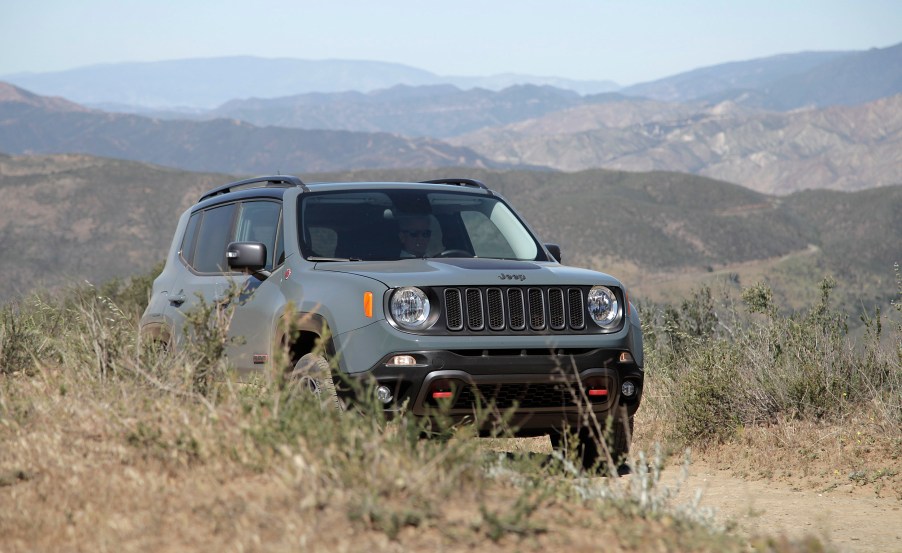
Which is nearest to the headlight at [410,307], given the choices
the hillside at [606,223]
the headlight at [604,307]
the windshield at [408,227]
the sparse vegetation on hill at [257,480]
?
the sparse vegetation on hill at [257,480]

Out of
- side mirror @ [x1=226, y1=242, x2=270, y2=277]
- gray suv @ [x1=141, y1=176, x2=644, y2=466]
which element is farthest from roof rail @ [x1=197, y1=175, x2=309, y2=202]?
side mirror @ [x1=226, y1=242, x2=270, y2=277]

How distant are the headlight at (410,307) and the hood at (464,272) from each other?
56 mm

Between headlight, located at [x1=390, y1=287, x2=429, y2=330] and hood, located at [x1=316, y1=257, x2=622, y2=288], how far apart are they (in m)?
0.06

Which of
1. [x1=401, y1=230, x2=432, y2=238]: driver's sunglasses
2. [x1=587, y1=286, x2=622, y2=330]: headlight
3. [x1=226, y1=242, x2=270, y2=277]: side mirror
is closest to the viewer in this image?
[x1=587, y1=286, x2=622, y2=330]: headlight

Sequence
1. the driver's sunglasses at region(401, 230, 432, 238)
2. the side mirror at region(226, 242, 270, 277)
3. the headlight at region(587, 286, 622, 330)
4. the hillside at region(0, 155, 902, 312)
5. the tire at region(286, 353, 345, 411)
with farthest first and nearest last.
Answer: the hillside at region(0, 155, 902, 312)
the driver's sunglasses at region(401, 230, 432, 238)
the side mirror at region(226, 242, 270, 277)
the headlight at region(587, 286, 622, 330)
the tire at region(286, 353, 345, 411)

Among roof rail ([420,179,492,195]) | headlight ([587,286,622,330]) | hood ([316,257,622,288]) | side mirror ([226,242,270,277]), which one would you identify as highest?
roof rail ([420,179,492,195])

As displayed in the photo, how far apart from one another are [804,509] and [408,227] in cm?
321

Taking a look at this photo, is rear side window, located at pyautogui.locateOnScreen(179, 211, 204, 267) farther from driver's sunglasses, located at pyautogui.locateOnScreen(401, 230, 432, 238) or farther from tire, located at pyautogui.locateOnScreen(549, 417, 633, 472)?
tire, located at pyautogui.locateOnScreen(549, 417, 633, 472)

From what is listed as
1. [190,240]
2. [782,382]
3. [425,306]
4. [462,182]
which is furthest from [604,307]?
[190,240]

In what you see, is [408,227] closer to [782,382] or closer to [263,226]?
[263,226]

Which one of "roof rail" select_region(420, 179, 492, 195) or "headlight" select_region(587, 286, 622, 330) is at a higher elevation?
"roof rail" select_region(420, 179, 492, 195)

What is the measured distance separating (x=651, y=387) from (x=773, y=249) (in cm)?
7809

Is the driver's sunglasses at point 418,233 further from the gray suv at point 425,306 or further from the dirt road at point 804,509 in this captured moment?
the dirt road at point 804,509

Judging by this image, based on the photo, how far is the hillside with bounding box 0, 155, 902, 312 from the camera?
7719cm
